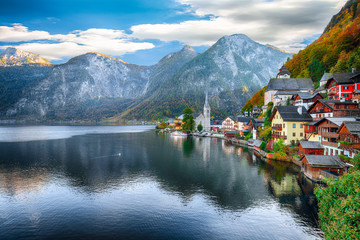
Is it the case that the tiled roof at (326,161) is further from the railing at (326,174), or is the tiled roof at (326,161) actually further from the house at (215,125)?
the house at (215,125)

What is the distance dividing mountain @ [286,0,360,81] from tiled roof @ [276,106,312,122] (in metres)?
30.3

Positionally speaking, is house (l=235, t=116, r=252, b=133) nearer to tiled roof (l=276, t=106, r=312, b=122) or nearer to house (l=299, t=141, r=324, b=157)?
tiled roof (l=276, t=106, r=312, b=122)

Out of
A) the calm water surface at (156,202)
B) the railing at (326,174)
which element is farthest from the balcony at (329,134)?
the calm water surface at (156,202)

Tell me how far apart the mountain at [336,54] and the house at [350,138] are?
47.7 m

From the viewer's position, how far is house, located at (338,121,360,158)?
39438 mm

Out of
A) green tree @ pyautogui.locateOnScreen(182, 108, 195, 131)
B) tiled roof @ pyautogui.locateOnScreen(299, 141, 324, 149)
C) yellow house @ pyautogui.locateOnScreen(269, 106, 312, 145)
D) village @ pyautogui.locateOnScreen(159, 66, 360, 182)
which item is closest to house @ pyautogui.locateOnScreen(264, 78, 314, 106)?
village @ pyautogui.locateOnScreen(159, 66, 360, 182)

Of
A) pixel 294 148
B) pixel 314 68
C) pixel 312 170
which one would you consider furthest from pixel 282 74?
pixel 312 170

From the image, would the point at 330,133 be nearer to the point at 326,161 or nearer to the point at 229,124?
the point at 326,161

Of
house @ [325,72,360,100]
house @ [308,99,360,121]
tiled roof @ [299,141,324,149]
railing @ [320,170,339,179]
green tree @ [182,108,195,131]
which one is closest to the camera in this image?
railing @ [320,170,339,179]

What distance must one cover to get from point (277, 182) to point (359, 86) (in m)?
39.5

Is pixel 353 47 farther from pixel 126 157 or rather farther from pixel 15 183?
pixel 15 183

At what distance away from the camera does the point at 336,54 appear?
326 ft

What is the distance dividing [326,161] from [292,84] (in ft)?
225

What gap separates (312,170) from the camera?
1690 inches
